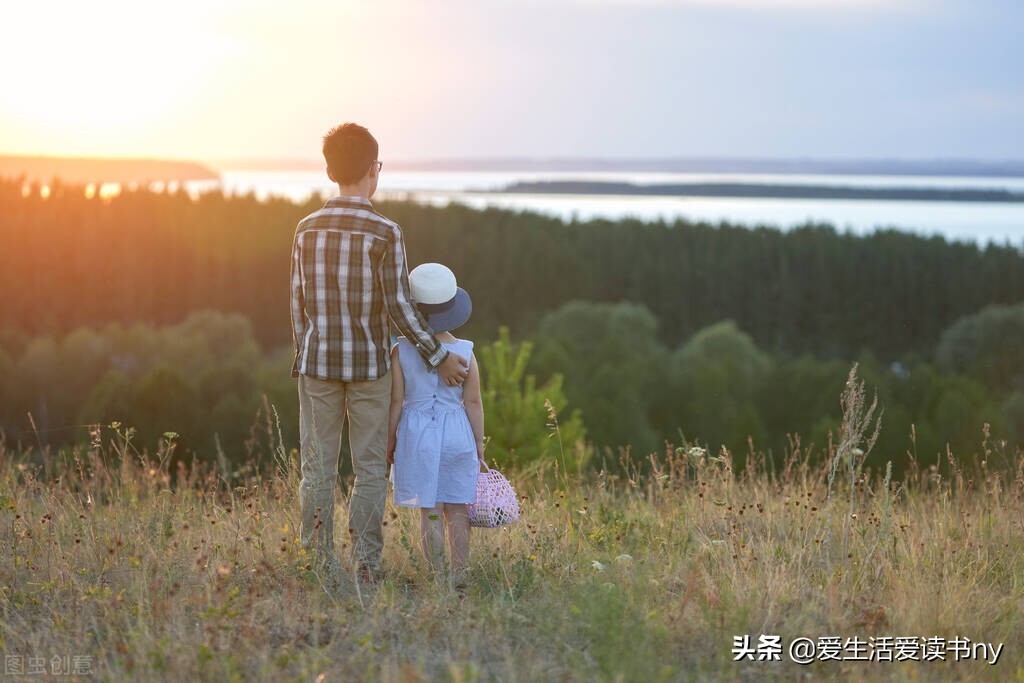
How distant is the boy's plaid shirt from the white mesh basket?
1.92ft

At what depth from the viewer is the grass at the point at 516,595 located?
3.63 metres

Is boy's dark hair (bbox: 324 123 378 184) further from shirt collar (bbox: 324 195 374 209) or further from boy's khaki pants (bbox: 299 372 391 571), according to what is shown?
boy's khaki pants (bbox: 299 372 391 571)

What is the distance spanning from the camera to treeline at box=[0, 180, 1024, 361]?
3103 inches

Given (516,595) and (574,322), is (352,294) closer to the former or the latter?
(516,595)

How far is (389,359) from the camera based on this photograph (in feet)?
14.3

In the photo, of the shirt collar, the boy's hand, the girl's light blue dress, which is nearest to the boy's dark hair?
the shirt collar

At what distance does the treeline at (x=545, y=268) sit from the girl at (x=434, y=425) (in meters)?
69.1

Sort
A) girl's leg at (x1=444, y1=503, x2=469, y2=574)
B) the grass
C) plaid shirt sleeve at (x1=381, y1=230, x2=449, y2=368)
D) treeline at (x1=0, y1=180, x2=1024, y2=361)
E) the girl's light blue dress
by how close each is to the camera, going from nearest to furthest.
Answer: the grass, plaid shirt sleeve at (x1=381, y1=230, x2=449, y2=368), the girl's light blue dress, girl's leg at (x1=444, y1=503, x2=469, y2=574), treeline at (x1=0, y1=180, x2=1024, y2=361)

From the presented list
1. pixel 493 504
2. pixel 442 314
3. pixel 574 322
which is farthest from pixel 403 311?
pixel 574 322

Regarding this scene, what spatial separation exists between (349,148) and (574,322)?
5466 cm

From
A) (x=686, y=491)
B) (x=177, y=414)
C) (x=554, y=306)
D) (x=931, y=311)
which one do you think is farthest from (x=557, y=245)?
(x=686, y=491)

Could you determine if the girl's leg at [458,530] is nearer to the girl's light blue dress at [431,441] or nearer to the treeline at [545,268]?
the girl's light blue dress at [431,441]

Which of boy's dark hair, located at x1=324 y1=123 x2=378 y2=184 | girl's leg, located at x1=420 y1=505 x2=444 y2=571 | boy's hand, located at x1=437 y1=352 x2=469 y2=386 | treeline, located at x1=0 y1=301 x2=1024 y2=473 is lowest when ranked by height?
treeline, located at x1=0 y1=301 x2=1024 y2=473

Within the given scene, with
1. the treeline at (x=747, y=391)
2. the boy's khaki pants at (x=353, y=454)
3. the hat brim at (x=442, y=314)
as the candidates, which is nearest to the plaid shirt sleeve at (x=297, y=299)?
the boy's khaki pants at (x=353, y=454)
